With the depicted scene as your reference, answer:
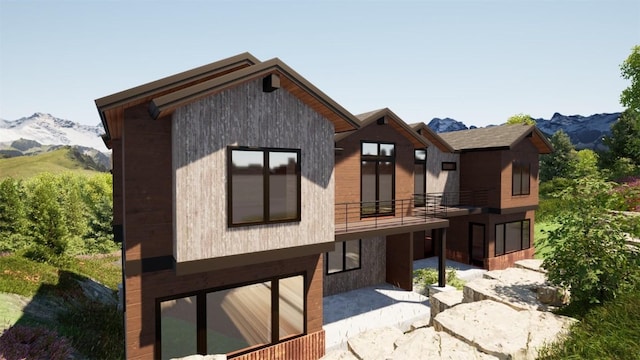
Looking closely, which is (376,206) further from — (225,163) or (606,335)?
(606,335)

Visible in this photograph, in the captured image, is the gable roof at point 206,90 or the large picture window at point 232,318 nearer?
the gable roof at point 206,90

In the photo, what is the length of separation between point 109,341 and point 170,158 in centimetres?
684

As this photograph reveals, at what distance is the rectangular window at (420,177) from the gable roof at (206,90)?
10112 millimetres

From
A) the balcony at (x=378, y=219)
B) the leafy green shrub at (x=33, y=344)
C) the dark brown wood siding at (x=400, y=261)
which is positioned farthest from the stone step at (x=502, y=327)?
the leafy green shrub at (x=33, y=344)

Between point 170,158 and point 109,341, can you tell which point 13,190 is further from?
point 170,158

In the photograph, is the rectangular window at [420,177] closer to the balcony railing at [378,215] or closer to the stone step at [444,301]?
the balcony railing at [378,215]

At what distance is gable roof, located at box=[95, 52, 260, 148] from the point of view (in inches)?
307

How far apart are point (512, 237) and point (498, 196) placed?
3.67 m

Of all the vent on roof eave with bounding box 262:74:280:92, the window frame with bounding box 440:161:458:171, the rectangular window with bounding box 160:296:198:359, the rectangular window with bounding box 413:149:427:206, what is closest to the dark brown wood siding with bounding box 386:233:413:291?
the rectangular window with bounding box 413:149:427:206

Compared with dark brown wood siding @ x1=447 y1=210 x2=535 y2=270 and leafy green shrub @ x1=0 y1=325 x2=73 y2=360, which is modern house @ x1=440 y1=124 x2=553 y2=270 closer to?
dark brown wood siding @ x1=447 y1=210 x2=535 y2=270

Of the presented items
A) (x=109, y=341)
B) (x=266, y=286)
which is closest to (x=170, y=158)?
(x=266, y=286)

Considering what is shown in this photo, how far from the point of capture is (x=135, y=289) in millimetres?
8625

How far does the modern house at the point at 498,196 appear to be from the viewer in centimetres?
2027

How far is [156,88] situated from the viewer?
26.9 ft
